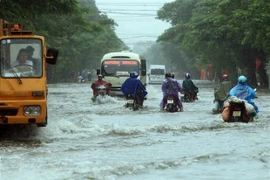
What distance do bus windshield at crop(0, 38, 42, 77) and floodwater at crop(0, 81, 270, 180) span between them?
1383 mm

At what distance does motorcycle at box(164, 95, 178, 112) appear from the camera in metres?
22.9

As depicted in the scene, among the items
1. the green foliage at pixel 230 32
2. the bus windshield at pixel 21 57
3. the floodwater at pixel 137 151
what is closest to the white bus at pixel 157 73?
the green foliage at pixel 230 32

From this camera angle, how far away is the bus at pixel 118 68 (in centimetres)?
3472

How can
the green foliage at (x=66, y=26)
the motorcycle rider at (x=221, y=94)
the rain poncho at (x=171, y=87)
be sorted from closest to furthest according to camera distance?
the motorcycle rider at (x=221, y=94) → the rain poncho at (x=171, y=87) → the green foliage at (x=66, y=26)

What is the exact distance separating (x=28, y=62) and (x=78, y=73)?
87641 millimetres

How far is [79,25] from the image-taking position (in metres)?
45.1

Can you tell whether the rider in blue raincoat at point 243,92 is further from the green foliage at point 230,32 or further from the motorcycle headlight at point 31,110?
the green foliage at point 230,32

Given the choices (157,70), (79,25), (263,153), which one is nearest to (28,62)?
(263,153)

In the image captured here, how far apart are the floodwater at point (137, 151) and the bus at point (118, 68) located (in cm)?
1595

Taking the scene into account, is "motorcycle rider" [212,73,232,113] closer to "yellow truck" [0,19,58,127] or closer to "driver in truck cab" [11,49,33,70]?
"yellow truck" [0,19,58,127]

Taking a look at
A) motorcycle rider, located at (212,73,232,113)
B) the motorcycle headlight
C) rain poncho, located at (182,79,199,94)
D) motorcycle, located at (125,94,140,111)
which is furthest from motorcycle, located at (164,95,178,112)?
the motorcycle headlight

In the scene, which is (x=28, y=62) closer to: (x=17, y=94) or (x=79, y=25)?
(x=17, y=94)

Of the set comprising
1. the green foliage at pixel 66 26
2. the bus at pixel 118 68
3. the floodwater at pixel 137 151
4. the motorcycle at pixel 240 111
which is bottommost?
the floodwater at pixel 137 151

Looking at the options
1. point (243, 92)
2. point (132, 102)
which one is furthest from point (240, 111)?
point (132, 102)
